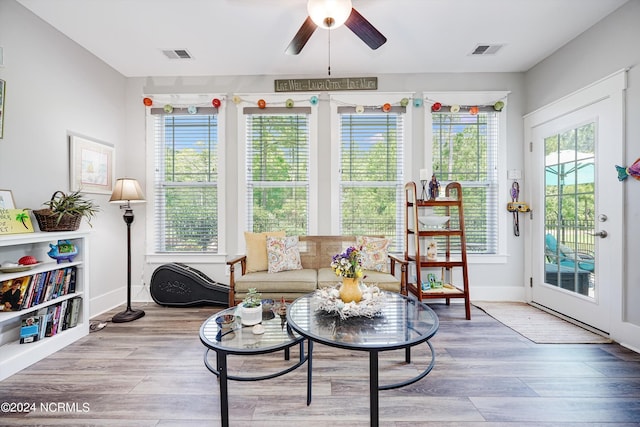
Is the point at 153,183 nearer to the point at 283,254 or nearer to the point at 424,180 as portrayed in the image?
the point at 283,254

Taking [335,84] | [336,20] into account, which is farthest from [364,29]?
[335,84]

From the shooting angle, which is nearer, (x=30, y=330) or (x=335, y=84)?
(x=30, y=330)

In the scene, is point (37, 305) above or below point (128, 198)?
below

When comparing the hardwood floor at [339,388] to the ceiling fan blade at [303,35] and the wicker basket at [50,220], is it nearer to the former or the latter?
the wicker basket at [50,220]

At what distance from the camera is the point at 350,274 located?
6.07 feet

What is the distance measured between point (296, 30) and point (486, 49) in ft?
6.88

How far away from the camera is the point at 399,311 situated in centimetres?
194

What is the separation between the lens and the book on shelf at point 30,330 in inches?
88.0

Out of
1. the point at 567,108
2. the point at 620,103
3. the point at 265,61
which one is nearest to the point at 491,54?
the point at 567,108

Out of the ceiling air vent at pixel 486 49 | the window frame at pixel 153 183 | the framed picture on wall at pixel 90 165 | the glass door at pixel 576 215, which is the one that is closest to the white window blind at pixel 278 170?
the window frame at pixel 153 183

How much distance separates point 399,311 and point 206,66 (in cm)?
349

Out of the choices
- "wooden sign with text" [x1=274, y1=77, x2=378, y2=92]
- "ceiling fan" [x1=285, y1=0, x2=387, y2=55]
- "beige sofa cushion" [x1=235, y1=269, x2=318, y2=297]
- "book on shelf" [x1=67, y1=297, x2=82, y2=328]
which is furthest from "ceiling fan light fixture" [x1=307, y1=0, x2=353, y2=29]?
"book on shelf" [x1=67, y1=297, x2=82, y2=328]

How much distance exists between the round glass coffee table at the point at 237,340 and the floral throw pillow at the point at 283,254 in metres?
1.15

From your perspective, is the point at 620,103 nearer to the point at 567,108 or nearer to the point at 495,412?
the point at 567,108
